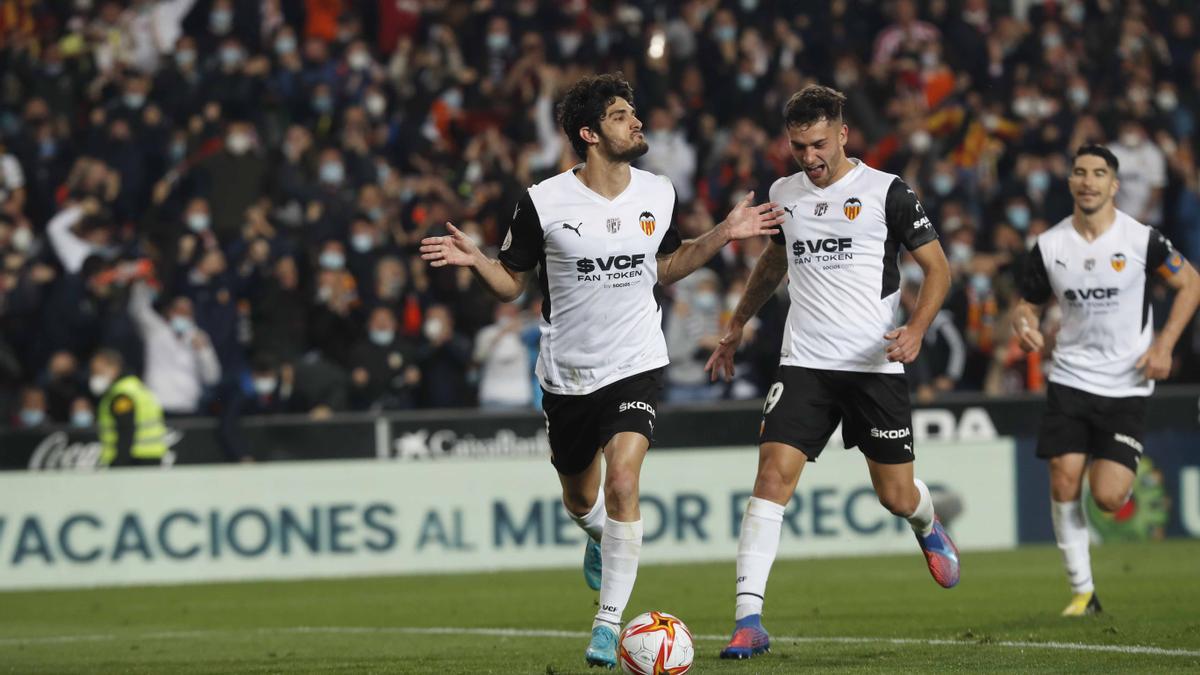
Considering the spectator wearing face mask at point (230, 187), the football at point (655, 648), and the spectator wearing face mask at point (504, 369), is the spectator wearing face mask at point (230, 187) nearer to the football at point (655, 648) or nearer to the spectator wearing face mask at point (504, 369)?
the spectator wearing face mask at point (504, 369)

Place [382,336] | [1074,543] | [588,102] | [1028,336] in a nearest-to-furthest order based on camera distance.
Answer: [588,102], [1028,336], [1074,543], [382,336]

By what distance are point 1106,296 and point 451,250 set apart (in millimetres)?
4431

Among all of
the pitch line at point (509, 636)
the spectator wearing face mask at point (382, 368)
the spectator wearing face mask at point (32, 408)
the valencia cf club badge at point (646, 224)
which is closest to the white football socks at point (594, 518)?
the pitch line at point (509, 636)

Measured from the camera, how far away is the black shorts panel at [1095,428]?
1090 cm

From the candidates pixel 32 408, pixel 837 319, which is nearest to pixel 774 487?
pixel 837 319

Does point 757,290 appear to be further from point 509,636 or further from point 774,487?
point 509,636

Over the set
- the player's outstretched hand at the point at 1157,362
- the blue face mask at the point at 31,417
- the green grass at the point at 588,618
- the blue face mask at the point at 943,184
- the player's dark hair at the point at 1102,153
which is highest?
the blue face mask at the point at 943,184

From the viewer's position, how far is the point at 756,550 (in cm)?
880

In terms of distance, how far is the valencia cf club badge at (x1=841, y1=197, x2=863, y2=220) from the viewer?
892 cm

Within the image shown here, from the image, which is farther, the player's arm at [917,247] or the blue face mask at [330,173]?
the blue face mask at [330,173]

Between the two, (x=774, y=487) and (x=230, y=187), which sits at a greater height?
(x=230, y=187)

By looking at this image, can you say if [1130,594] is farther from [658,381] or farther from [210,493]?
[210,493]

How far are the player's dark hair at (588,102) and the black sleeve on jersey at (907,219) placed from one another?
1328 millimetres

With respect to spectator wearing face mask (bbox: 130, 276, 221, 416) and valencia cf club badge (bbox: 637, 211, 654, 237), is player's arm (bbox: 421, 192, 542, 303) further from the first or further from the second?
spectator wearing face mask (bbox: 130, 276, 221, 416)
